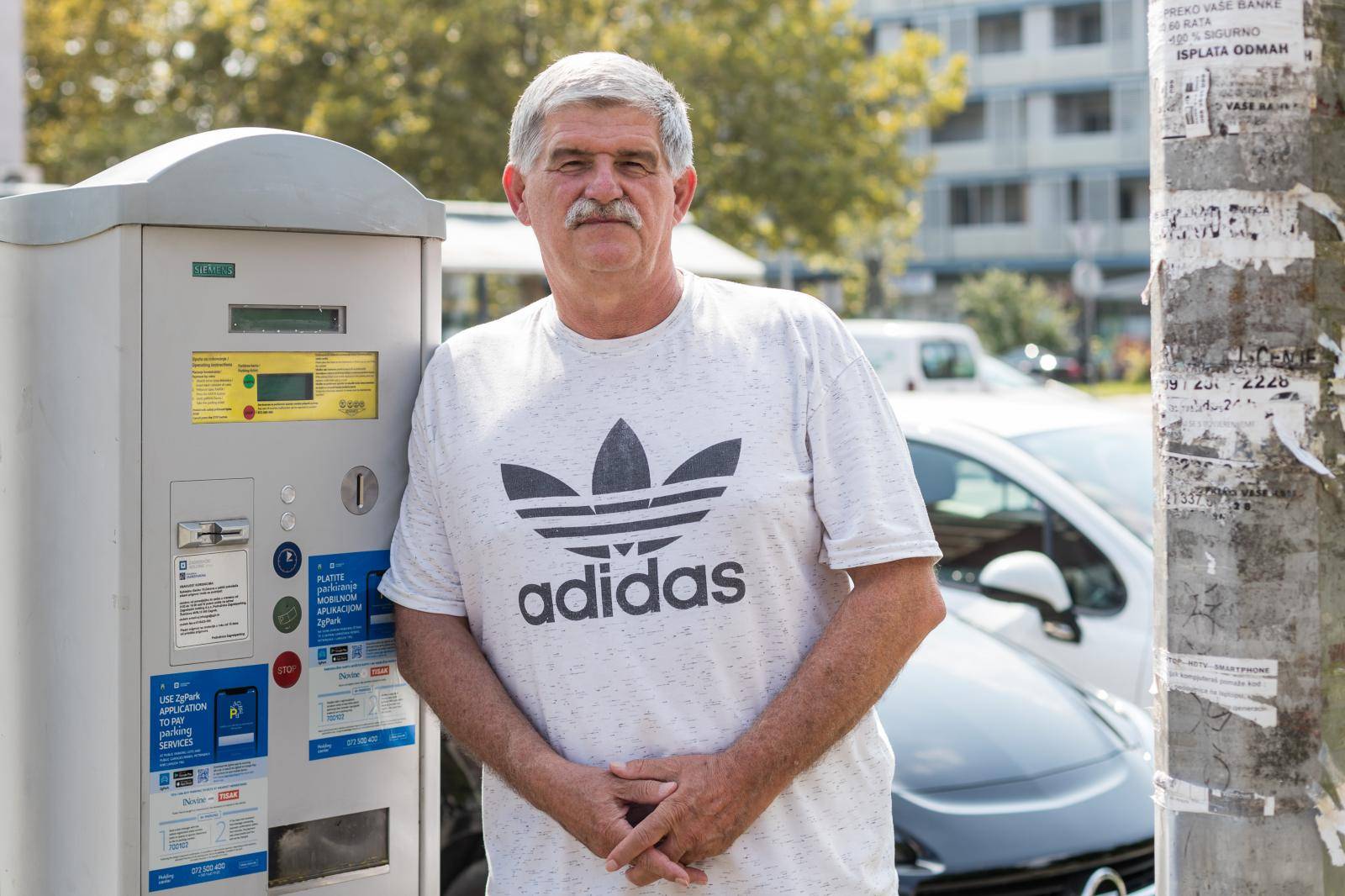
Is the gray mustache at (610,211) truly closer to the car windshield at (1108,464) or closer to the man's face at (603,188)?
the man's face at (603,188)

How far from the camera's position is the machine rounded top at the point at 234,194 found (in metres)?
2.10

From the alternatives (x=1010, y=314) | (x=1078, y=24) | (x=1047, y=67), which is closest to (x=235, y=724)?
(x=1010, y=314)

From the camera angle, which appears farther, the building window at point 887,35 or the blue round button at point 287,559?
the building window at point 887,35

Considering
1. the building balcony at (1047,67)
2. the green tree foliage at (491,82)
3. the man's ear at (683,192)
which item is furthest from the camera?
the building balcony at (1047,67)

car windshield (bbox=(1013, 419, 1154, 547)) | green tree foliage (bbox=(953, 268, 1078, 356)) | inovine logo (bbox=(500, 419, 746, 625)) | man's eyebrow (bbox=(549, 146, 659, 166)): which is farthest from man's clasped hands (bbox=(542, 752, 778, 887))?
green tree foliage (bbox=(953, 268, 1078, 356))

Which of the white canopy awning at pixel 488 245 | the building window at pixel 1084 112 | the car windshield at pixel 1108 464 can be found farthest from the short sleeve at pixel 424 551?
the building window at pixel 1084 112

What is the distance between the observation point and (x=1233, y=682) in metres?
1.80

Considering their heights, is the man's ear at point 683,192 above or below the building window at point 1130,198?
below

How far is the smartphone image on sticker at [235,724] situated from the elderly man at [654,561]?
26 centimetres

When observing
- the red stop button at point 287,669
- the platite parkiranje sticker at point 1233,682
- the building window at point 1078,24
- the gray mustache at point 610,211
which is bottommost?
the red stop button at point 287,669

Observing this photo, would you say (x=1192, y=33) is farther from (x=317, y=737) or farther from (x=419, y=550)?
(x=317, y=737)

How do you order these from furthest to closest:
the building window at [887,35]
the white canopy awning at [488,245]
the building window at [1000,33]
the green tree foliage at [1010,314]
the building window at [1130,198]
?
the building window at [887,35] < the building window at [1000,33] < the building window at [1130,198] < the green tree foliage at [1010,314] < the white canopy awning at [488,245]

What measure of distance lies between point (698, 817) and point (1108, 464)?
347 centimetres

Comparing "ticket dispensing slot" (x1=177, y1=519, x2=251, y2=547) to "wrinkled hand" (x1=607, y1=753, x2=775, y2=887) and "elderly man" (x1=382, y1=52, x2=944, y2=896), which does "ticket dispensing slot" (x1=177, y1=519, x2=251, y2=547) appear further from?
"wrinkled hand" (x1=607, y1=753, x2=775, y2=887)
